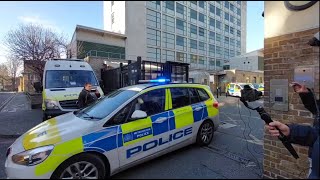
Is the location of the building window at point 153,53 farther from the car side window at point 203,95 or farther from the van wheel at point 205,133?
the van wheel at point 205,133

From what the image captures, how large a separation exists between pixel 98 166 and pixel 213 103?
3.40 meters

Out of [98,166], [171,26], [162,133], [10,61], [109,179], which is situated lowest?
[109,179]

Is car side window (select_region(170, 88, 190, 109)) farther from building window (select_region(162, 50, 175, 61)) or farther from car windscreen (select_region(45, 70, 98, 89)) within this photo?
building window (select_region(162, 50, 175, 61))

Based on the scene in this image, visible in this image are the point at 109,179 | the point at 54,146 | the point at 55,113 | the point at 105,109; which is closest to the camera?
the point at 54,146

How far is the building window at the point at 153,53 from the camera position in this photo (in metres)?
40.2

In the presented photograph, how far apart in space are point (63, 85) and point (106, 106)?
210 inches

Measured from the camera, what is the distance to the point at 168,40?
43125 mm

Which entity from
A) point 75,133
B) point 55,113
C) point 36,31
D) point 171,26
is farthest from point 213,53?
point 75,133

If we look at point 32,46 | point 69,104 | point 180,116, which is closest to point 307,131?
point 180,116

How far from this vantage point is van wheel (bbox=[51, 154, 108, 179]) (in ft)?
9.98

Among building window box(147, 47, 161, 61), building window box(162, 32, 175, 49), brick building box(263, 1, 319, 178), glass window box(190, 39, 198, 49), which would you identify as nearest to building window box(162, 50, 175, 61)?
building window box(162, 32, 175, 49)

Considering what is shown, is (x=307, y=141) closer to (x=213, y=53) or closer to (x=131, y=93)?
(x=131, y=93)

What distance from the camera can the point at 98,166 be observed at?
327 centimetres

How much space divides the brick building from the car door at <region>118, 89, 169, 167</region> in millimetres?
1777
